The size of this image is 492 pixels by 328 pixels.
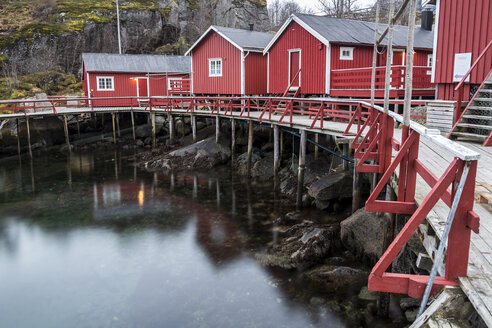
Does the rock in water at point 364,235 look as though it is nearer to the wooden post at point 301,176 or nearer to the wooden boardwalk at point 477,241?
the wooden boardwalk at point 477,241

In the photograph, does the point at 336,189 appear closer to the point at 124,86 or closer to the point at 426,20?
the point at 426,20

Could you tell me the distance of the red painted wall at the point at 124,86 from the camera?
30094mm

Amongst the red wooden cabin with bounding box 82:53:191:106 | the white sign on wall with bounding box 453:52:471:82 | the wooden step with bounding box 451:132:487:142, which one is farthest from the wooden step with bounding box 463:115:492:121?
the red wooden cabin with bounding box 82:53:191:106

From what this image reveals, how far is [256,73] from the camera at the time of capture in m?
22.7

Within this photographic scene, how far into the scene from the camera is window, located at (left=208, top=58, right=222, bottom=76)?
23.9 meters

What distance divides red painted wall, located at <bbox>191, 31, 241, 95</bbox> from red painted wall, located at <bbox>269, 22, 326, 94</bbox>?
2258 millimetres

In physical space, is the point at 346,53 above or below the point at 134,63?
below

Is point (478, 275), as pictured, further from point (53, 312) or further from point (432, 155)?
point (53, 312)

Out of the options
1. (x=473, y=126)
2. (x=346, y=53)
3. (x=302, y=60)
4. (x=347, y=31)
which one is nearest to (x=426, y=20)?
(x=347, y=31)

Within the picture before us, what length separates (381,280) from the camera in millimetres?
3557

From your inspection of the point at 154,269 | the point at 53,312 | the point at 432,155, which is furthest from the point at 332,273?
the point at 53,312

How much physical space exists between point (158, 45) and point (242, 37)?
21674 millimetres

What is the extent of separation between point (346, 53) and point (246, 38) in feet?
23.7

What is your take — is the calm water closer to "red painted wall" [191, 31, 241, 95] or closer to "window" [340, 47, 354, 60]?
"window" [340, 47, 354, 60]
